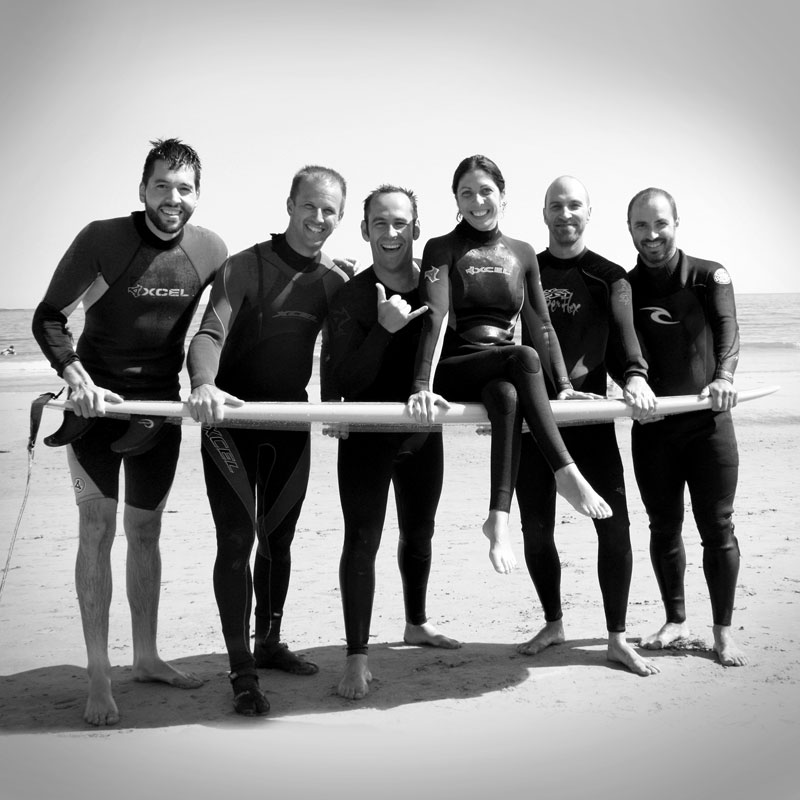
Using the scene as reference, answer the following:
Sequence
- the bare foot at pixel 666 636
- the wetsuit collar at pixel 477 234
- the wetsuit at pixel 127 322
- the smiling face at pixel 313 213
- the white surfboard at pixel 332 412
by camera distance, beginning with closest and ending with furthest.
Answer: the white surfboard at pixel 332 412, the wetsuit at pixel 127 322, the smiling face at pixel 313 213, the wetsuit collar at pixel 477 234, the bare foot at pixel 666 636

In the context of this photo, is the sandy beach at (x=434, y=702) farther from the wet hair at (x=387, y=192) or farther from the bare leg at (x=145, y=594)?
the wet hair at (x=387, y=192)

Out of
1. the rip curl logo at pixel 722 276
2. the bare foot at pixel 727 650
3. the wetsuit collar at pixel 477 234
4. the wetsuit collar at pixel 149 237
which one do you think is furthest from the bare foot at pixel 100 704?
the rip curl logo at pixel 722 276

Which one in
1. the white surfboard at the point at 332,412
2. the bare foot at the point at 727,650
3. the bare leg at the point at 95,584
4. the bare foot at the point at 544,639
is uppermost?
the white surfboard at the point at 332,412

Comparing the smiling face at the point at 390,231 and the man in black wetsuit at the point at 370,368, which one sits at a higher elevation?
the smiling face at the point at 390,231

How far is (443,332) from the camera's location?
3.27m

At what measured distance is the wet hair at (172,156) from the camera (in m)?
3.26

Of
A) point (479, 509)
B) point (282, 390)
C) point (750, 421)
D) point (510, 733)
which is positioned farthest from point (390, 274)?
point (750, 421)

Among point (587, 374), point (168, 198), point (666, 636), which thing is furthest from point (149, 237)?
point (666, 636)

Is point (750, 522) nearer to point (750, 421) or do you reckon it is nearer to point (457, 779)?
point (457, 779)

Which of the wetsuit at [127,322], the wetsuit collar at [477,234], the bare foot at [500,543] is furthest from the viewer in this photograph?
the wetsuit collar at [477,234]

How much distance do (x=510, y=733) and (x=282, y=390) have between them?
1395 millimetres

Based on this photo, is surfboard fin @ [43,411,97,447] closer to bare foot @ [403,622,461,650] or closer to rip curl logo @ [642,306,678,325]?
bare foot @ [403,622,461,650]

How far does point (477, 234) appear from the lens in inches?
135

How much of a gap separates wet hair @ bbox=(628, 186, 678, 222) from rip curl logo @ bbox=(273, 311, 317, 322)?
1294 mm
